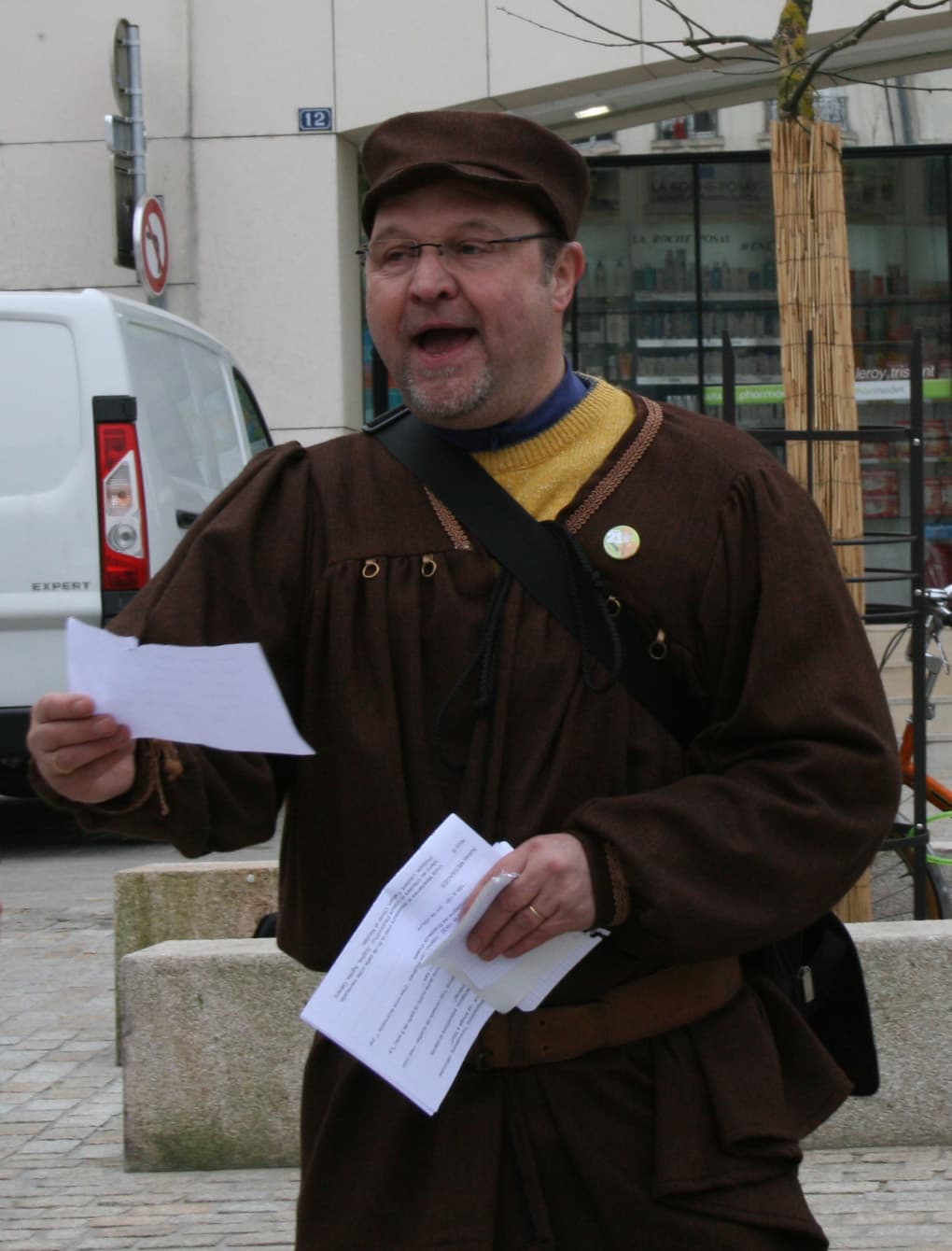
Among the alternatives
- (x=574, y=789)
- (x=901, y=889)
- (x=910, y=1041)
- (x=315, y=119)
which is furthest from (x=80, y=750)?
(x=315, y=119)

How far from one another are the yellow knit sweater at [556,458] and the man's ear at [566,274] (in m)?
0.13

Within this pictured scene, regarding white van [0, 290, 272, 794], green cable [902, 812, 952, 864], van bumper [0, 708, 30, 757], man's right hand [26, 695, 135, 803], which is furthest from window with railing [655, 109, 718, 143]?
man's right hand [26, 695, 135, 803]

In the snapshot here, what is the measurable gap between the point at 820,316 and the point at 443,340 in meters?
3.47

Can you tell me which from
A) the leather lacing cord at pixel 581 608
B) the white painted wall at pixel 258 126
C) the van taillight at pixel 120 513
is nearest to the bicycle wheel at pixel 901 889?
the van taillight at pixel 120 513

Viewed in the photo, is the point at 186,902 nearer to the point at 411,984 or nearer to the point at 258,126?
the point at 411,984

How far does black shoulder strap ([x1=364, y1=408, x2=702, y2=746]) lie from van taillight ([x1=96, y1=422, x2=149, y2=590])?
20.8ft

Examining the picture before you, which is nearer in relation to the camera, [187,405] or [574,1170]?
[574,1170]

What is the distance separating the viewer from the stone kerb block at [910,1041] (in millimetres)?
4824

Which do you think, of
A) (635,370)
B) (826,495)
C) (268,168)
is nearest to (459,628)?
(826,495)

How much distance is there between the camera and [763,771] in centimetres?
220

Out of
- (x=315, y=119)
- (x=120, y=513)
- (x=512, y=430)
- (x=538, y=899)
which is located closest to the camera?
(x=538, y=899)

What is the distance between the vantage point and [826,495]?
564 cm

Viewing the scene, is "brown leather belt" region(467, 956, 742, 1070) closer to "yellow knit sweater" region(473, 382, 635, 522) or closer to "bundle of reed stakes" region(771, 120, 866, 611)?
"yellow knit sweater" region(473, 382, 635, 522)

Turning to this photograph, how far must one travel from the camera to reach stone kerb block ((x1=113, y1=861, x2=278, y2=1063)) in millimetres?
6066
